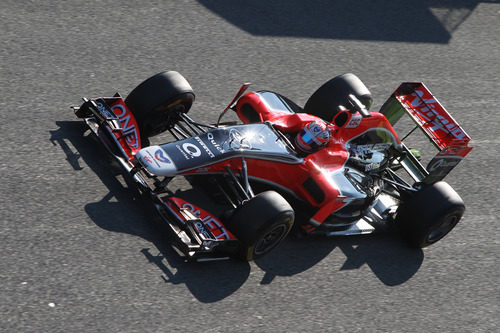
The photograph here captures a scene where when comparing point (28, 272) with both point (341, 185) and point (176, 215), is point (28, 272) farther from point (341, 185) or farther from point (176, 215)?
point (341, 185)

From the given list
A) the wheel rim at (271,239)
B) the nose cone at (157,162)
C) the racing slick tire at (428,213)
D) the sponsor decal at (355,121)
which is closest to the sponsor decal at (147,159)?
the nose cone at (157,162)

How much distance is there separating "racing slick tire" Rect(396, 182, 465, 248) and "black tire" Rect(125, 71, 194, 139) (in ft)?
8.00

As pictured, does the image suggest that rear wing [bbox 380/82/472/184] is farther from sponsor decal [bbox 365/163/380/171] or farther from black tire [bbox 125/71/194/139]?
black tire [bbox 125/71/194/139]

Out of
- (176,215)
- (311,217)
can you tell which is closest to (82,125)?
(176,215)

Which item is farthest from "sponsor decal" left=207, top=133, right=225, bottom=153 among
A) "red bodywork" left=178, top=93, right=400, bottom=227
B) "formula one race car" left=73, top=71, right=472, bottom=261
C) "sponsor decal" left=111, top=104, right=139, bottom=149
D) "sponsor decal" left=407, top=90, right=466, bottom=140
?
"sponsor decal" left=407, top=90, right=466, bottom=140

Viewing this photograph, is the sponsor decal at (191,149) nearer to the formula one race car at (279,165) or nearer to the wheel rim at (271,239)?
the formula one race car at (279,165)

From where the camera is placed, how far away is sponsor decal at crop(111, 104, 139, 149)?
277 inches

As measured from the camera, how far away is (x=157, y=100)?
7.24 m

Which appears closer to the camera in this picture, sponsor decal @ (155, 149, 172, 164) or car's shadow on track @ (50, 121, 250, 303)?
car's shadow on track @ (50, 121, 250, 303)

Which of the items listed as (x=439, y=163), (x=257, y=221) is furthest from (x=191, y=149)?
(x=439, y=163)

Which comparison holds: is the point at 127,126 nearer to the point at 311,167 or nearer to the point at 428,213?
the point at 311,167

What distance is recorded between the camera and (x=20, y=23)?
30.8 ft

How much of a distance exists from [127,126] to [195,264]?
5.31 ft

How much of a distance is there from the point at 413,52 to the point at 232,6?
9.09 feet
